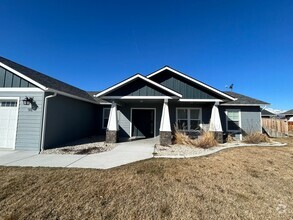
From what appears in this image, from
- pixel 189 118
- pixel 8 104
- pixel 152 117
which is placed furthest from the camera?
pixel 152 117

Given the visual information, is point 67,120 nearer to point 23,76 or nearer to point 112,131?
point 112,131

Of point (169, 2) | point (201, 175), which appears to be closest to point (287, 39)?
point (169, 2)

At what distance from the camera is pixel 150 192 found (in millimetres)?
3676

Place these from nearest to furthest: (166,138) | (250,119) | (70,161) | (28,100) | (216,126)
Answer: (70,161)
(28,100)
(166,138)
(216,126)
(250,119)

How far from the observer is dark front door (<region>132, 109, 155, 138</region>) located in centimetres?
1334

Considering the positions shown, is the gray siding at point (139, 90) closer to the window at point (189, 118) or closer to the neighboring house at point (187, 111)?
the neighboring house at point (187, 111)

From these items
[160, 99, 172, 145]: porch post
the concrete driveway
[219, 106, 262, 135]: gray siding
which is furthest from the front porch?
the concrete driveway

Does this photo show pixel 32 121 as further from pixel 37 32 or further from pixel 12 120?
→ pixel 37 32

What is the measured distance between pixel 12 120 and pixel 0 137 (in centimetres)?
107

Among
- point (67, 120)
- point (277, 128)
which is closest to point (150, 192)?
point (67, 120)

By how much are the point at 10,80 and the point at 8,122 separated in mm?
2206

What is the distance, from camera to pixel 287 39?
11.3 meters

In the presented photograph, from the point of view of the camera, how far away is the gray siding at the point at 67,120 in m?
8.35

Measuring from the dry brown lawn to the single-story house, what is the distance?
3.67 m
